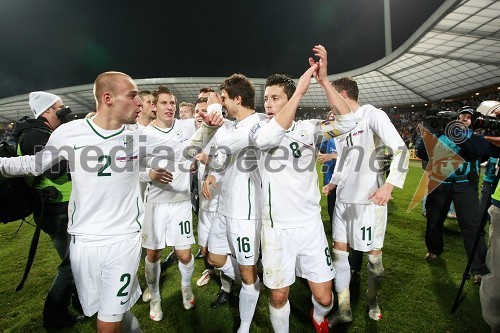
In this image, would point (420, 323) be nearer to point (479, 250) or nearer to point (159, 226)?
point (479, 250)

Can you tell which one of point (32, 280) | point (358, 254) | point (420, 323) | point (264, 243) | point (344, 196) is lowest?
point (32, 280)

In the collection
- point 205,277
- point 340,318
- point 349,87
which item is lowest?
point 205,277

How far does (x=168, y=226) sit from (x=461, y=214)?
12.5 feet

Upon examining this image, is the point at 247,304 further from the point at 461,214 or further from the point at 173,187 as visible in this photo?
the point at 461,214

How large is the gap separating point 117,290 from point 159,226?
134 cm

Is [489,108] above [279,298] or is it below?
above

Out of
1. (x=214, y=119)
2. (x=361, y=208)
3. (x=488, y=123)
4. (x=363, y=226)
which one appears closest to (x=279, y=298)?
(x=363, y=226)

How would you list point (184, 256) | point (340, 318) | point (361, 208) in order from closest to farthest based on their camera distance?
point (340, 318) < point (361, 208) < point (184, 256)

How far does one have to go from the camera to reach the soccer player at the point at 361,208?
10.1ft

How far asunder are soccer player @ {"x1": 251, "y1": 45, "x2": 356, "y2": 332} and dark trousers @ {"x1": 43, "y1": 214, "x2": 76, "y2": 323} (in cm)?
210

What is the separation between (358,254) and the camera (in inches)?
161

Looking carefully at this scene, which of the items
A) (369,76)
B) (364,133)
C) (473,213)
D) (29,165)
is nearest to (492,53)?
(369,76)

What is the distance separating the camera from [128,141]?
96.1 inches

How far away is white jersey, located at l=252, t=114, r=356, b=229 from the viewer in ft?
8.43
